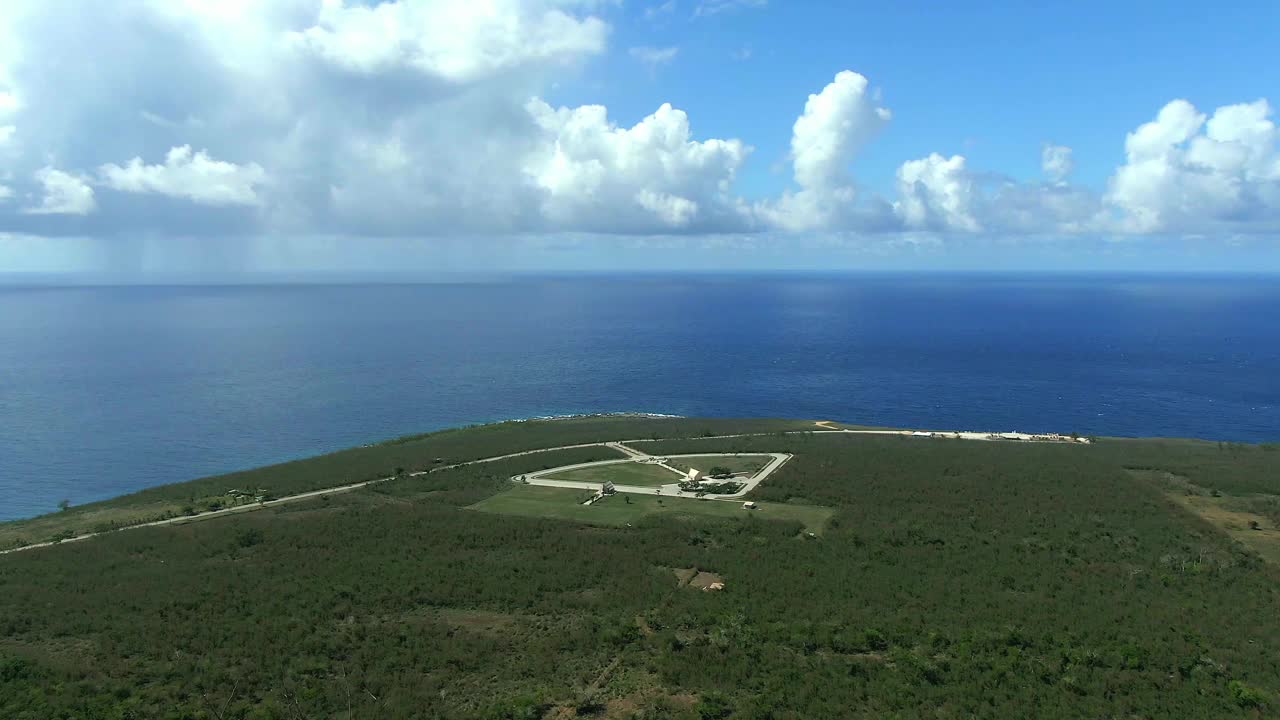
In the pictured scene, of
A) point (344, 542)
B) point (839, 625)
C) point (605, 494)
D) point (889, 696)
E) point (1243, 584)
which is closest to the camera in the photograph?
point (889, 696)

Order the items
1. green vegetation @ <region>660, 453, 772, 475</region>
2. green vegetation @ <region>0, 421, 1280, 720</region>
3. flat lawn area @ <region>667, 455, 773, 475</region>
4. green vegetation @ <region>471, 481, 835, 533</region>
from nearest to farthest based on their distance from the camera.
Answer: green vegetation @ <region>0, 421, 1280, 720</region>, green vegetation @ <region>471, 481, 835, 533</region>, green vegetation @ <region>660, 453, 772, 475</region>, flat lawn area @ <region>667, 455, 773, 475</region>

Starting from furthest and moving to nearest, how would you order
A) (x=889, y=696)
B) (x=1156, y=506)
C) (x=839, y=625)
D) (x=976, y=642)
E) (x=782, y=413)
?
(x=782, y=413) → (x=1156, y=506) → (x=839, y=625) → (x=976, y=642) → (x=889, y=696)

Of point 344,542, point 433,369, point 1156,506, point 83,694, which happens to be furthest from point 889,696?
point 433,369

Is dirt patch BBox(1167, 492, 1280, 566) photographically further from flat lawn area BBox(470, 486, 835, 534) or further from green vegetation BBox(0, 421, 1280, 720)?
flat lawn area BBox(470, 486, 835, 534)

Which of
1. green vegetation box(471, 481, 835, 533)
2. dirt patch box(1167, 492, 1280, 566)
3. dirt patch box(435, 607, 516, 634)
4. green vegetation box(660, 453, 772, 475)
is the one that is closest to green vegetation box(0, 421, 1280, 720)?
dirt patch box(435, 607, 516, 634)

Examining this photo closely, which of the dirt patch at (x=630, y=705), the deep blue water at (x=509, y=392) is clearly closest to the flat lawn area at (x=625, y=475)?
the dirt patch at (x=630, y=705)

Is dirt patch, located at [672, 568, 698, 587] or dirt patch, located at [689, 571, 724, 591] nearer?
dirt patch, located at [689, 571, 724, 591]

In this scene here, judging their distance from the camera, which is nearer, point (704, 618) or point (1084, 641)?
point (1084, 641)

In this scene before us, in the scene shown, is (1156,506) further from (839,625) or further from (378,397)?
(378,397)
